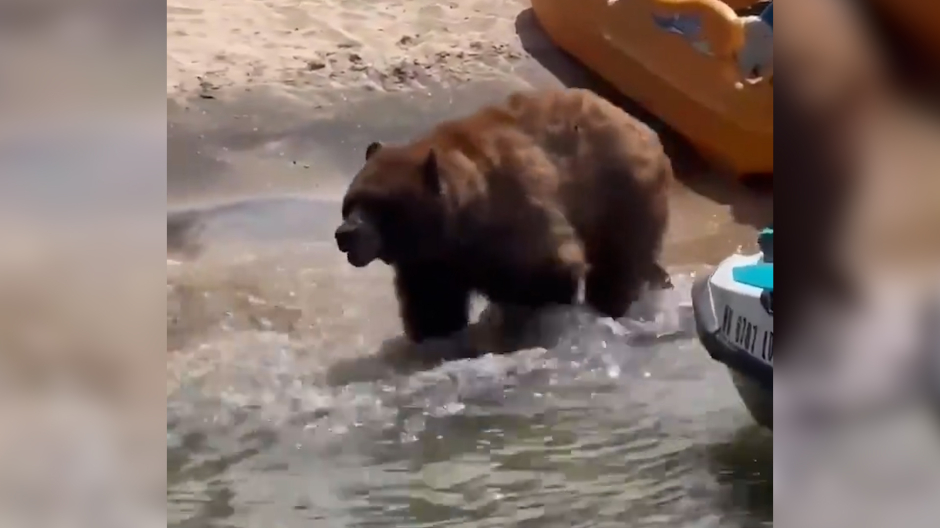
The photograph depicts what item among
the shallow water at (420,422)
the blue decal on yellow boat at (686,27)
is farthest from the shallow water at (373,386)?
the blue decal on yellow boat at (686,27)

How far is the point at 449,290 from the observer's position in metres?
1.00

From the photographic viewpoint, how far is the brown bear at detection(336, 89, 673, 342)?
990 mm

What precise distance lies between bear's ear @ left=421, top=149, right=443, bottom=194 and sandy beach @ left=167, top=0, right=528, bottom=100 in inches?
3.3

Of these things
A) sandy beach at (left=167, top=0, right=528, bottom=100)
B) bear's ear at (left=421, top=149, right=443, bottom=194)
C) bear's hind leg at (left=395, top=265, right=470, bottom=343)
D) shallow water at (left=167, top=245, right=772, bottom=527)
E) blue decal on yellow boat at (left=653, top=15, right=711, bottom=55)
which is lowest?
shallow water at (left=167, top=245, right=772, bottom=527)

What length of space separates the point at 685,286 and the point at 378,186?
0.36 meters

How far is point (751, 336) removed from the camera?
3.26 feet

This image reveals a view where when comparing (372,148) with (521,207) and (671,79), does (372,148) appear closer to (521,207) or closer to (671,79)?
(521,207)

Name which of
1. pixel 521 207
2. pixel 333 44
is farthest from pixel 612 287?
pixel 333 44

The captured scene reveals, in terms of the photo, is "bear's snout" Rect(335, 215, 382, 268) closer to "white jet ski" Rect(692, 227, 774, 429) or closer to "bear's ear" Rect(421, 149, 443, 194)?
"bear's ear" Rect(421, 149, 443, 194)

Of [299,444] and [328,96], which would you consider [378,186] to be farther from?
[299,444]

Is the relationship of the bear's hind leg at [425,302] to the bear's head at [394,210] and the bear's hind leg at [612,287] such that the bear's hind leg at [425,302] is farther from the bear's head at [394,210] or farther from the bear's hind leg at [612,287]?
the bear's hind leg at [612,287]

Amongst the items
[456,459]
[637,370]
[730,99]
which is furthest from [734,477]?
[730,99]

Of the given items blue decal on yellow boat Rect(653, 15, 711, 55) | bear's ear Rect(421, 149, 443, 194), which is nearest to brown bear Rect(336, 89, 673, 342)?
bear's ear Rect(421, 149, 443, 194)

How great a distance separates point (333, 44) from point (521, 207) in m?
0.27
